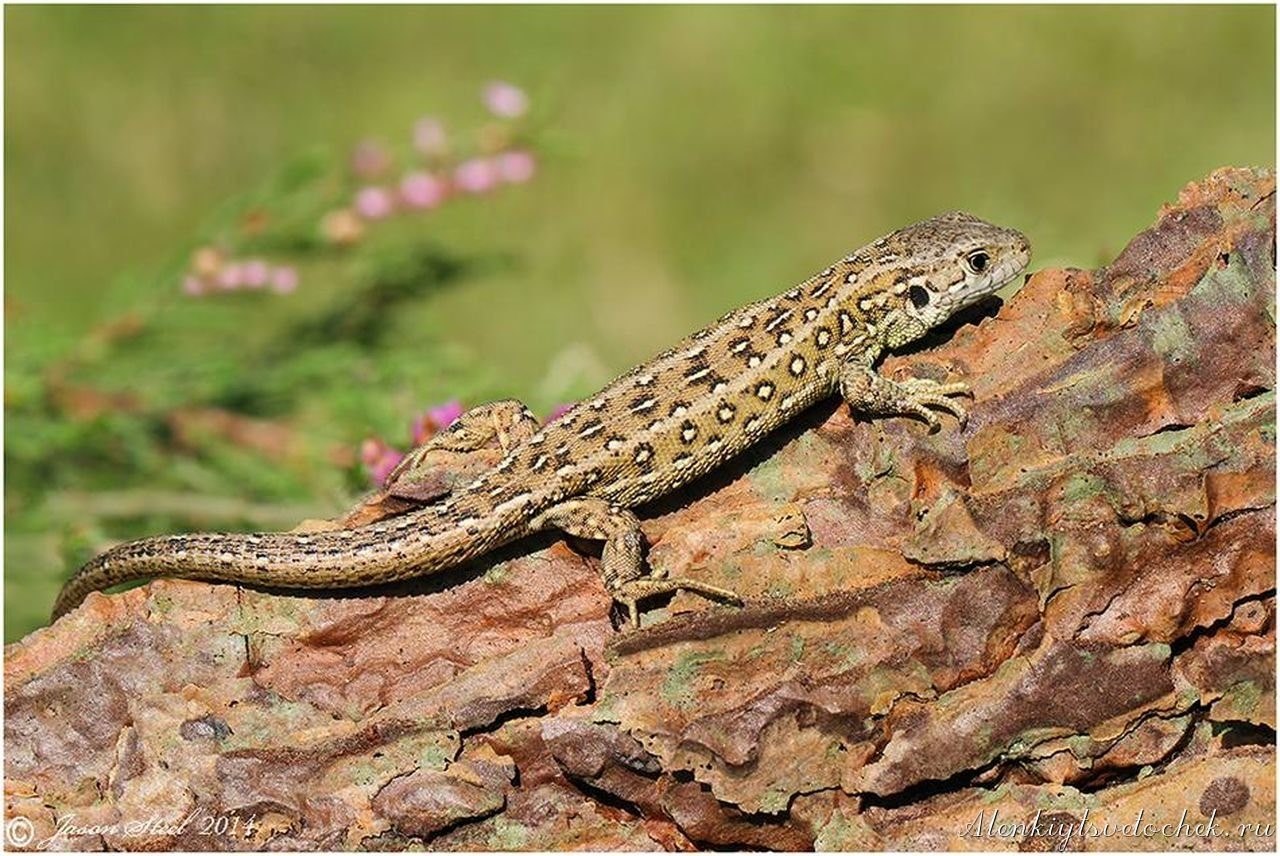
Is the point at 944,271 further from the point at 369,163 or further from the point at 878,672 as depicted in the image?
the point at 369,163

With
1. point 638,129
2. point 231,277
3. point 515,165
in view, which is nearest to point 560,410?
point 515,165

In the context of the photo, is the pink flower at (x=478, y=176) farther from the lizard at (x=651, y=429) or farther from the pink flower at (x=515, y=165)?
the lizard at (x=651, y=429)

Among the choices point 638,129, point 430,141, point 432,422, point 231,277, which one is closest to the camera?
point 432,422

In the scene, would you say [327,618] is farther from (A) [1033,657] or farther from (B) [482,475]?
(A) [1033,657]

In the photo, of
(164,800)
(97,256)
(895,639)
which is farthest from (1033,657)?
(97,256)

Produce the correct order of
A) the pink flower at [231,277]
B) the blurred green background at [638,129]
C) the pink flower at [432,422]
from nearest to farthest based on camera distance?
1. the pink flower at [432,422]
2. the pink flower at [231,277]
3. the blurred green background at [638,129]

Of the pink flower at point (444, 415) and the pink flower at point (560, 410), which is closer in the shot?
the pink flower at point (560, 410)

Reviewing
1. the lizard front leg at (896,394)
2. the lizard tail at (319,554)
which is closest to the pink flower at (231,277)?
the lizard tail at (319,554)

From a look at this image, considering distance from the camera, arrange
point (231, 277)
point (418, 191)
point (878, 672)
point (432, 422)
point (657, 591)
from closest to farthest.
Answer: point (878, 672) → point (657, 591) → point (432, 422) → point (231, 277) → point (418, 191)
